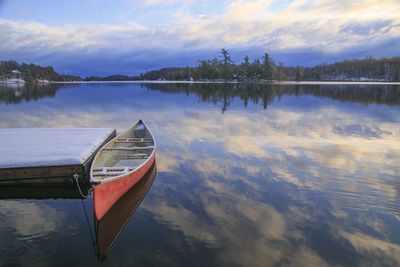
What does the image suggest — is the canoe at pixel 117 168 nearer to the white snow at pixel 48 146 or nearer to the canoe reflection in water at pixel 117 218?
the canoe reflection in water at pixel 117 218

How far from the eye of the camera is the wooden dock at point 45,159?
39.7 feet

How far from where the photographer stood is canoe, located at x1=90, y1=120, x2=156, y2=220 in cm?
914

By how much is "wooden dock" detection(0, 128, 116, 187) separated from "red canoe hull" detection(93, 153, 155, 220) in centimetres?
220

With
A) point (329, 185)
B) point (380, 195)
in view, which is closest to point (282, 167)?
point (329, 185)

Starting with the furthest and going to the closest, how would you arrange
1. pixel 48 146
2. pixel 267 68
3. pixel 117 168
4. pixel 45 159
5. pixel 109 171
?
pixel 267 68, pixel 48 146, pixel 45 159, pixel 117 168, pixel 109 171

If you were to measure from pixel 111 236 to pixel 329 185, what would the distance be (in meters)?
7.56

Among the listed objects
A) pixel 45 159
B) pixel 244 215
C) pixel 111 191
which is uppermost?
pixel 45 159

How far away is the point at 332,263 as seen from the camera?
295 inches

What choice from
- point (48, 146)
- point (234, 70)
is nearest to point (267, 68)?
point (234, 70)

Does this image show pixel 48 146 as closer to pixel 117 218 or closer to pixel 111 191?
pixel 111 191

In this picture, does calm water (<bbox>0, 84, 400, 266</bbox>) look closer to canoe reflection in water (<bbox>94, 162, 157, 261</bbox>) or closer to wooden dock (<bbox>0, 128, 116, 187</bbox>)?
canoe reflection in water (<bbox>94, 162, 157, 261</bbox>)

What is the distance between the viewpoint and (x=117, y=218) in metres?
9.69

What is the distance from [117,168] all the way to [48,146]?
4.53 meters

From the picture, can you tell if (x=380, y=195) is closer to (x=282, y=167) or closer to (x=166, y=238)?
(x=282, y=167)
